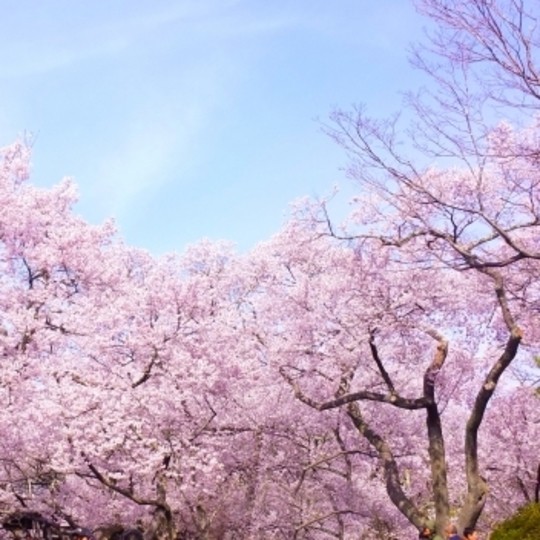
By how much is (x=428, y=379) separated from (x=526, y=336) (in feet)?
11.3

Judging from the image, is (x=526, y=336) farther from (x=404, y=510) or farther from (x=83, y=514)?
(x=83, y=514)

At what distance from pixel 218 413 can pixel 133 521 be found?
338 centimetres

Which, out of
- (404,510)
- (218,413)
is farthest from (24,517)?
(404,510)

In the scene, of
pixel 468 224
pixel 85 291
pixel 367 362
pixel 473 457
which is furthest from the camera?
pixel 85 291

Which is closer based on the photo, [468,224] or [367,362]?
[468,224]

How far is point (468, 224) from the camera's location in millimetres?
14273

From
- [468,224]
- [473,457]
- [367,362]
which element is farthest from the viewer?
[367,362]

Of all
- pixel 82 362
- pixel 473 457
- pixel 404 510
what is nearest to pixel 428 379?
pixel 473 457

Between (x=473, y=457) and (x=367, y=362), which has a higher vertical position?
(x=367, y=362)

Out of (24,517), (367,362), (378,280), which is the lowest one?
(24,517)

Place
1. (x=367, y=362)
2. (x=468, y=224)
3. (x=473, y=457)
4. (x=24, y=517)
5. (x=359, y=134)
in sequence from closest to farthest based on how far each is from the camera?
(x=359, y=134) < (x=468, y=224) < (x=473, y=457) < (x=24, y=517) < (x=367, y=362)

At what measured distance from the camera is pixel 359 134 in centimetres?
1328

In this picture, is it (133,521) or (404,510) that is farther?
(133,521)

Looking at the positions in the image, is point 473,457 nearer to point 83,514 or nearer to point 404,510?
point 404,510
